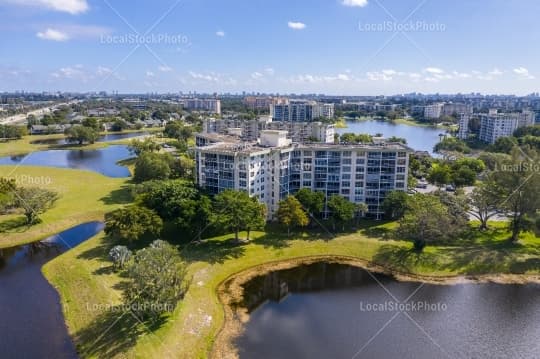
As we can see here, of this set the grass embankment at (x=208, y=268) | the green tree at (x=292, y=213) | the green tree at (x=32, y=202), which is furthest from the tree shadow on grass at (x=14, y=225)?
the green tree at (x=292, y=213)

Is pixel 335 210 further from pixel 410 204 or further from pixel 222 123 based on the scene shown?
pixel 222 123

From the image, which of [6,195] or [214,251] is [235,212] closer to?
[214,251]

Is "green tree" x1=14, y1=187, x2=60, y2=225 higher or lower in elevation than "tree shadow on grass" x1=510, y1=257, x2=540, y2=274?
higher

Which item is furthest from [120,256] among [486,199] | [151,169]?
[486,199]

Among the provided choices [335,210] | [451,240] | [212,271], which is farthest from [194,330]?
[451,240]

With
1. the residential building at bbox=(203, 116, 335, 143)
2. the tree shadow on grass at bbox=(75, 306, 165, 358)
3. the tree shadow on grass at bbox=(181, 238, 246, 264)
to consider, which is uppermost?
the residential building at bbox=(203, 116, 335, 143)

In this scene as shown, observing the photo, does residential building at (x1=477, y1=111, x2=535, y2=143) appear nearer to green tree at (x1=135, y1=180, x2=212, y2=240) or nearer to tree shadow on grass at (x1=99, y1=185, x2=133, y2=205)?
green tree at (x1=135, y1=180, x2=212, y2=240)

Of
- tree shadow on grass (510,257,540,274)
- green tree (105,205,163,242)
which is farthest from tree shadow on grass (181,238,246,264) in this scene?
tree shadow on grass (510,257,540,274)

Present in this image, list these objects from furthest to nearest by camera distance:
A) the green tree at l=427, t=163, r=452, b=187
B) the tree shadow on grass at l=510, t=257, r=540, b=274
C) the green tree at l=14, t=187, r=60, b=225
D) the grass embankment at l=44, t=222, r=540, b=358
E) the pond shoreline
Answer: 1. the green tree at l=427, t=163, r=452, b=187
2. the green tree at l=14, t=187, r=60, b=225
3. the tree shadow on grass at l=510, t=257, r=540, b=274
4. the pond shoreline
5. the grass embankment at l=44, t=222, r=540, b=358
